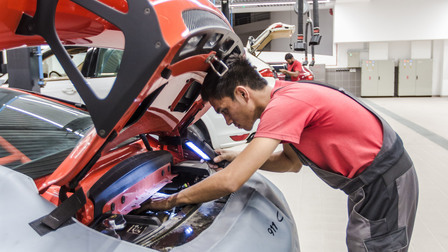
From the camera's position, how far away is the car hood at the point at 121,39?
1.01 metres

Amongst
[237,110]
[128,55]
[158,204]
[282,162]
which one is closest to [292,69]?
[282,162]

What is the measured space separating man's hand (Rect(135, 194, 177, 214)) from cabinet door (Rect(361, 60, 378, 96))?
1397cm

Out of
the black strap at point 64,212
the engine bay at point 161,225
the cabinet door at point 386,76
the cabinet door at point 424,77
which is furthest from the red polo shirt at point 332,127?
the cabinet door at point 424,77

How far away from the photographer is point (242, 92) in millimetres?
1470

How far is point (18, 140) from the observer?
155 centimetres

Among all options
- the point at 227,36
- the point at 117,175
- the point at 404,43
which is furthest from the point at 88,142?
the point at 404,43

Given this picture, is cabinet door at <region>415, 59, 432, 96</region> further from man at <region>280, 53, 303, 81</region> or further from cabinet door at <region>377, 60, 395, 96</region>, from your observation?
man at <region>280, 53, 303, 81</region>

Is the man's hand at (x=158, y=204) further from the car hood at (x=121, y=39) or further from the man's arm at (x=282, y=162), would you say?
the man's arm at (x=282, y=162)

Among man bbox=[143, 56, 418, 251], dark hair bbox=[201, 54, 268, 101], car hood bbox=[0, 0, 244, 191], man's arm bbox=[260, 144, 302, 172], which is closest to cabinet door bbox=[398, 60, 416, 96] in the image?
man's arm bbox=[260, 144, 302, 172]

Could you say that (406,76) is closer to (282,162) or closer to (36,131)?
(282,162)

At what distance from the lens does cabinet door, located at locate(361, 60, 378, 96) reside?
13984mm

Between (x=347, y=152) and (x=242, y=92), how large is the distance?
0.49m

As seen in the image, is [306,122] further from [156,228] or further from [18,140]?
[18,140]

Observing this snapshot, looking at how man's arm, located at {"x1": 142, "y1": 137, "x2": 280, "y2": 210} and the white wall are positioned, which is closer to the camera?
man's arm, located at {"x1": 142, "y1": 137, "x2": 280, "y2": 210}
